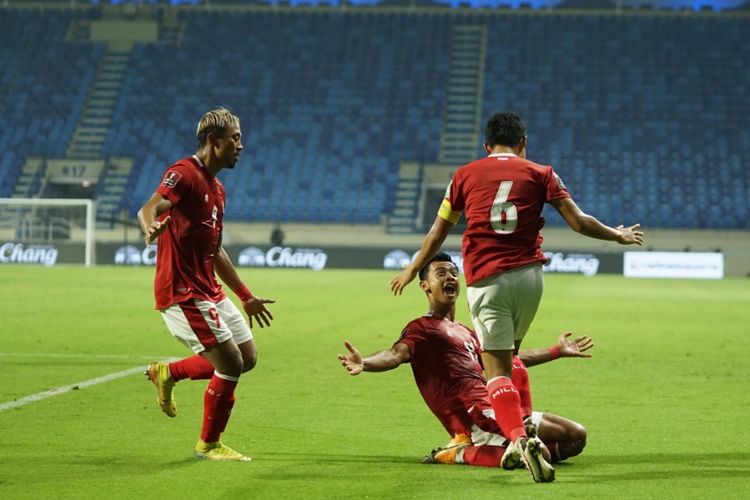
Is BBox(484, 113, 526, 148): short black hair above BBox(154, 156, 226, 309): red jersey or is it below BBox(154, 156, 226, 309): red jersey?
above

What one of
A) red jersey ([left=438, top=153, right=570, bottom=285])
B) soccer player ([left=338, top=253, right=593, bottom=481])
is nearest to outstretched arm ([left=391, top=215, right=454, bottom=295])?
red jersey ([left=438, top=153, right=570, bottom=285])

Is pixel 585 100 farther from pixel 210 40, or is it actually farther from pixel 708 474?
pixel 708 474

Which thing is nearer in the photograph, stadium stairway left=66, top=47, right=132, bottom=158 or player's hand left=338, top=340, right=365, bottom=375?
player's hand left=338, top=340, right=365, bottom=375

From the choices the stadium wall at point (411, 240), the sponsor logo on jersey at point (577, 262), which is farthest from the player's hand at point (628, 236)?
the sponsor logo on jersey at point (577, 262)

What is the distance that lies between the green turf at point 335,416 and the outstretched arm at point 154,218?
126cm

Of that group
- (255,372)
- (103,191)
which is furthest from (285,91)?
(255,372)

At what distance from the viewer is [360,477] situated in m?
6.05

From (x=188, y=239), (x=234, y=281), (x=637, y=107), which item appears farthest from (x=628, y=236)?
(x=637, y=107)

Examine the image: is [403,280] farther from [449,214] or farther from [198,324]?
[198,324]

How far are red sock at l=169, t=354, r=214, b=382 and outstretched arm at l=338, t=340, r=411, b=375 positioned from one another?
3.37ft

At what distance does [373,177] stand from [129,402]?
1420 inches

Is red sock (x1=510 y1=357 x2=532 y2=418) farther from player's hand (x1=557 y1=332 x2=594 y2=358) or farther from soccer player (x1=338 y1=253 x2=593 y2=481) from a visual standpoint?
player's hand (x1=557 y1=332 x2=594 y2=358)

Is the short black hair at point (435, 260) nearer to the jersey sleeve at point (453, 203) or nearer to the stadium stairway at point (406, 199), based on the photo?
the jersey sleeve at point (453, 203)

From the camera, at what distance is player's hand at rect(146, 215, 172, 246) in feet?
19.3
